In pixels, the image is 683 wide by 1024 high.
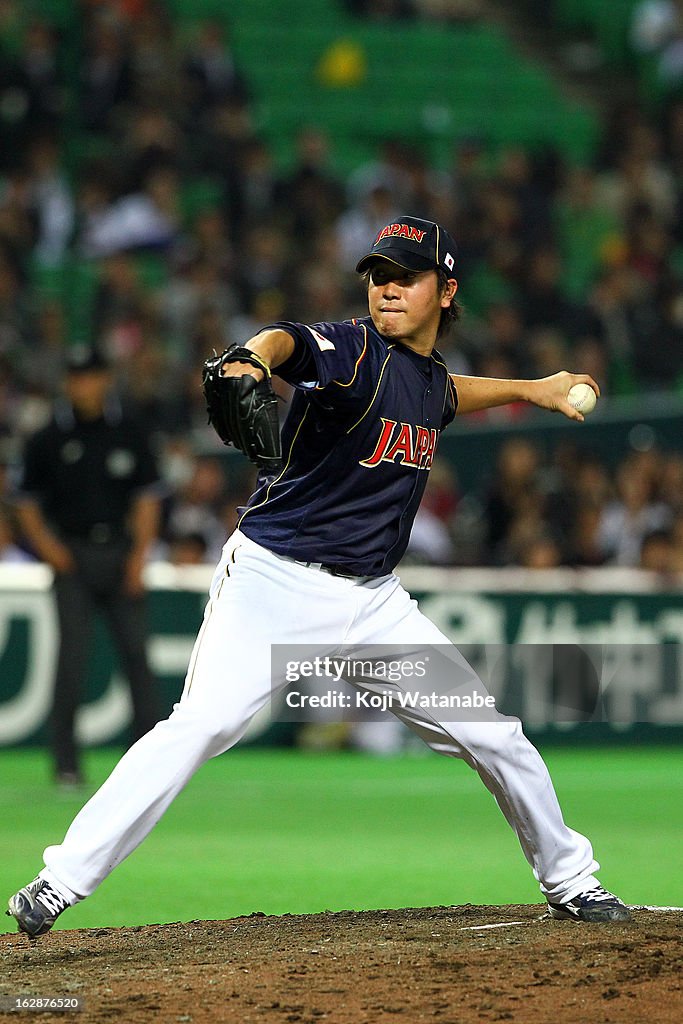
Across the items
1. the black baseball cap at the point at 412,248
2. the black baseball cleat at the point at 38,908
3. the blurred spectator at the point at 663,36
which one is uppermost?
the blurred spectator at the point at 663,36

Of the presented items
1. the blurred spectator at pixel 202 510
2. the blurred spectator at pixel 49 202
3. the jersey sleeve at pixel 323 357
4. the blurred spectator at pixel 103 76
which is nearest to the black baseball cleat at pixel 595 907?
the jersey sleeve at pixel 323 357

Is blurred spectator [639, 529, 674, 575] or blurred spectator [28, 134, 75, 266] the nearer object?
blurred spectator [639, 529, 674, 575]

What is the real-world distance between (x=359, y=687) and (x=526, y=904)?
3.62 ft

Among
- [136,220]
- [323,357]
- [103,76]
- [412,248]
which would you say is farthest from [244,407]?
[103,76]

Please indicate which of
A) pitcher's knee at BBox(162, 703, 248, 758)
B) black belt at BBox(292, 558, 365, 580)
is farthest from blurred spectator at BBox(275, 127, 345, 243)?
pitcher's knee at BBox(162, 703, 248, 758)

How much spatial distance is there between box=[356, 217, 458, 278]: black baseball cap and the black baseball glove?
34.2 inches

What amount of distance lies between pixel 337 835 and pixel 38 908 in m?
3.51

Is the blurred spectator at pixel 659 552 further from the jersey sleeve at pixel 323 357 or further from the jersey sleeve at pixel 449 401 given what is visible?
the jersey sleeve at pixel 323 357

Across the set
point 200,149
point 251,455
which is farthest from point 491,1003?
point 200,149

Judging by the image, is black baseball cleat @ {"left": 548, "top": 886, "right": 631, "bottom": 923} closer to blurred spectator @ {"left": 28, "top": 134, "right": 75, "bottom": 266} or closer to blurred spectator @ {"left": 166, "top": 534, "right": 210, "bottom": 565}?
blurred spectator @ {"left": 166, "top": 534, "right": 210, "bottom": 565}

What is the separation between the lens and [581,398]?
532cm

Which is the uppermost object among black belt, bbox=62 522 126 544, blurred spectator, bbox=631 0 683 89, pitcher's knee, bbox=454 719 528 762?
blurred spectator, bbox=631 0 683 89

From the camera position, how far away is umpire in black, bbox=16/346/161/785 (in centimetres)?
915

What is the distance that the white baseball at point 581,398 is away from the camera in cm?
532
